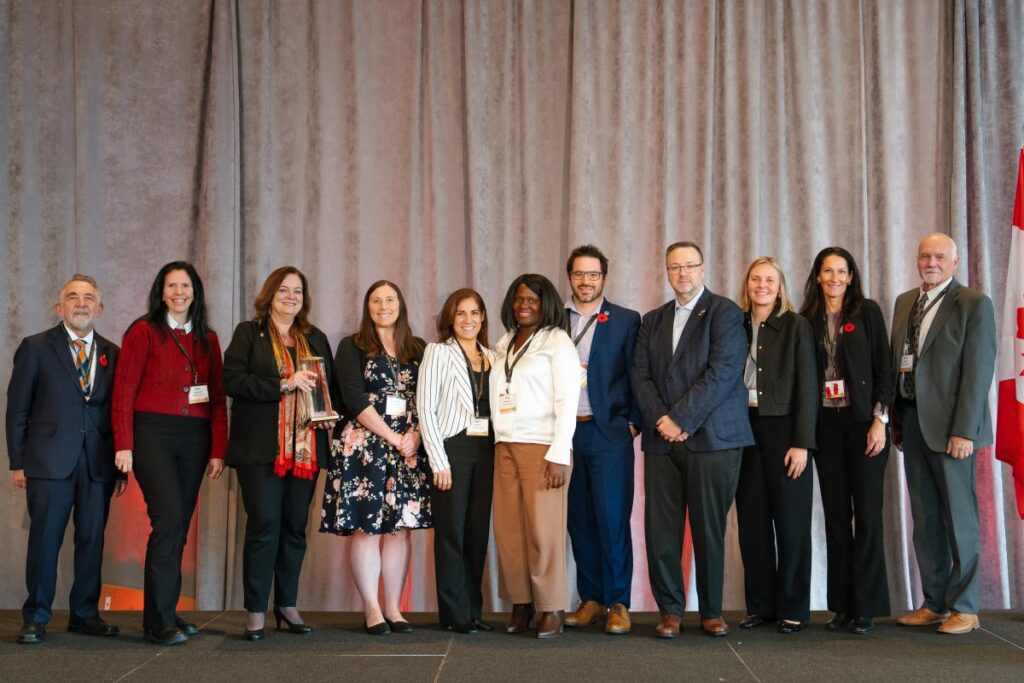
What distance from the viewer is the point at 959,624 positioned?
4.11 meters

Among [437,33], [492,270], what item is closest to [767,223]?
[492,270]

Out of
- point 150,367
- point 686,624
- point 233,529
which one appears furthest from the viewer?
point 233,529

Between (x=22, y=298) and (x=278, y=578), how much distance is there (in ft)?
7.87

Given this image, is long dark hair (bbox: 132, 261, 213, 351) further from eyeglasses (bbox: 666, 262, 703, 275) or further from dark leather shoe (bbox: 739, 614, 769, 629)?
dark leather shoe (bbox: 739, 614, 769, 629)

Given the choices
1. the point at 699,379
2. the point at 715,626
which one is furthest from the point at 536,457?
the point at 715,626

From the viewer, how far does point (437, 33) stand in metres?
5.30

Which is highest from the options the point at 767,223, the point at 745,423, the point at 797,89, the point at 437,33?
the point at 437,33

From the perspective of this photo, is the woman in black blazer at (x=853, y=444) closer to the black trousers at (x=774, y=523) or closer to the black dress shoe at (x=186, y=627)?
the black trousers at (x=774, y=523)

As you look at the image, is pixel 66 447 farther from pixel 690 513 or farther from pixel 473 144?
pixel 690 513

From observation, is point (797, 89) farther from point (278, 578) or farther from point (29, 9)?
point (29, 9)

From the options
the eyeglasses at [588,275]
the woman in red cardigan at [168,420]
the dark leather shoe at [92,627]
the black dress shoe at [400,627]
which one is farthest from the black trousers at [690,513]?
the dark leather shoe at [92,627]

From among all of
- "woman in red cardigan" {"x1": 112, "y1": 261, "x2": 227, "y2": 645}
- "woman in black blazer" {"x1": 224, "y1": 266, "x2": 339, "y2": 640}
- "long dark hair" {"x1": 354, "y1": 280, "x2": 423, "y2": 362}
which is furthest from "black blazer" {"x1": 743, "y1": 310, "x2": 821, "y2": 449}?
"woman in red cardigan" {"x1": 112, "y1": 261, "x2": 227, "y2": 645}

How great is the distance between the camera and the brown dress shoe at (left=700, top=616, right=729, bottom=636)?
158 inches

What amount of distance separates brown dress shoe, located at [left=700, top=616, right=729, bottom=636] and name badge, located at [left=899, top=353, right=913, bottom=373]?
56.6 inches
